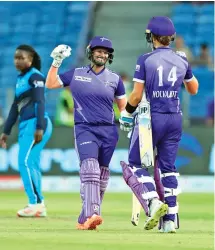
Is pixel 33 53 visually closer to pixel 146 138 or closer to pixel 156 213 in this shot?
pixel 146 138

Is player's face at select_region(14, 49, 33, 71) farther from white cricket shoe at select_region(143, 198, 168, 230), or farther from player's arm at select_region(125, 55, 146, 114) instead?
white cricket shoe at select_region(143, 198, 168, 230)

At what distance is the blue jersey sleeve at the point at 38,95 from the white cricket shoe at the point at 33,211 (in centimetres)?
101

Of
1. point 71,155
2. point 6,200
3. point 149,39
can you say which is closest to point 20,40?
point 71,155

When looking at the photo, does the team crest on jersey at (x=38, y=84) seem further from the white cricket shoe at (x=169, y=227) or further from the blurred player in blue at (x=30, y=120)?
the white cricket shoe at (x=169, y=227)

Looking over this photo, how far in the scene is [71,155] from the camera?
2005 cm

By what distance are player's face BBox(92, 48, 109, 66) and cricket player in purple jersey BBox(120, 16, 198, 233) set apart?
28.6 inches

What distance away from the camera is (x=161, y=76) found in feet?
34.2

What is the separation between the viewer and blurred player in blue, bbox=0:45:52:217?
13.2 metres

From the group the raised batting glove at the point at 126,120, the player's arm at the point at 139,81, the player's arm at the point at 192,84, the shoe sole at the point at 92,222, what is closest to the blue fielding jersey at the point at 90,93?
the raised batting glove at the point at 126,120

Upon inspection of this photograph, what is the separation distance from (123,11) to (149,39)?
16896 millimetres

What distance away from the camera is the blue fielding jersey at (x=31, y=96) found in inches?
521

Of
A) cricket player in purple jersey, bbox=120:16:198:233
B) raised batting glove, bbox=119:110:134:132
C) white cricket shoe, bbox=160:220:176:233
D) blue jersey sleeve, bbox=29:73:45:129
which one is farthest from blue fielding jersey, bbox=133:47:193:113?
blue jersey sleeve, bbox=29:73:45:129

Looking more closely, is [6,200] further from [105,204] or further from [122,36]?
[122,36]

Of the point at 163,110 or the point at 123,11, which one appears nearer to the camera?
the point at 163,110
